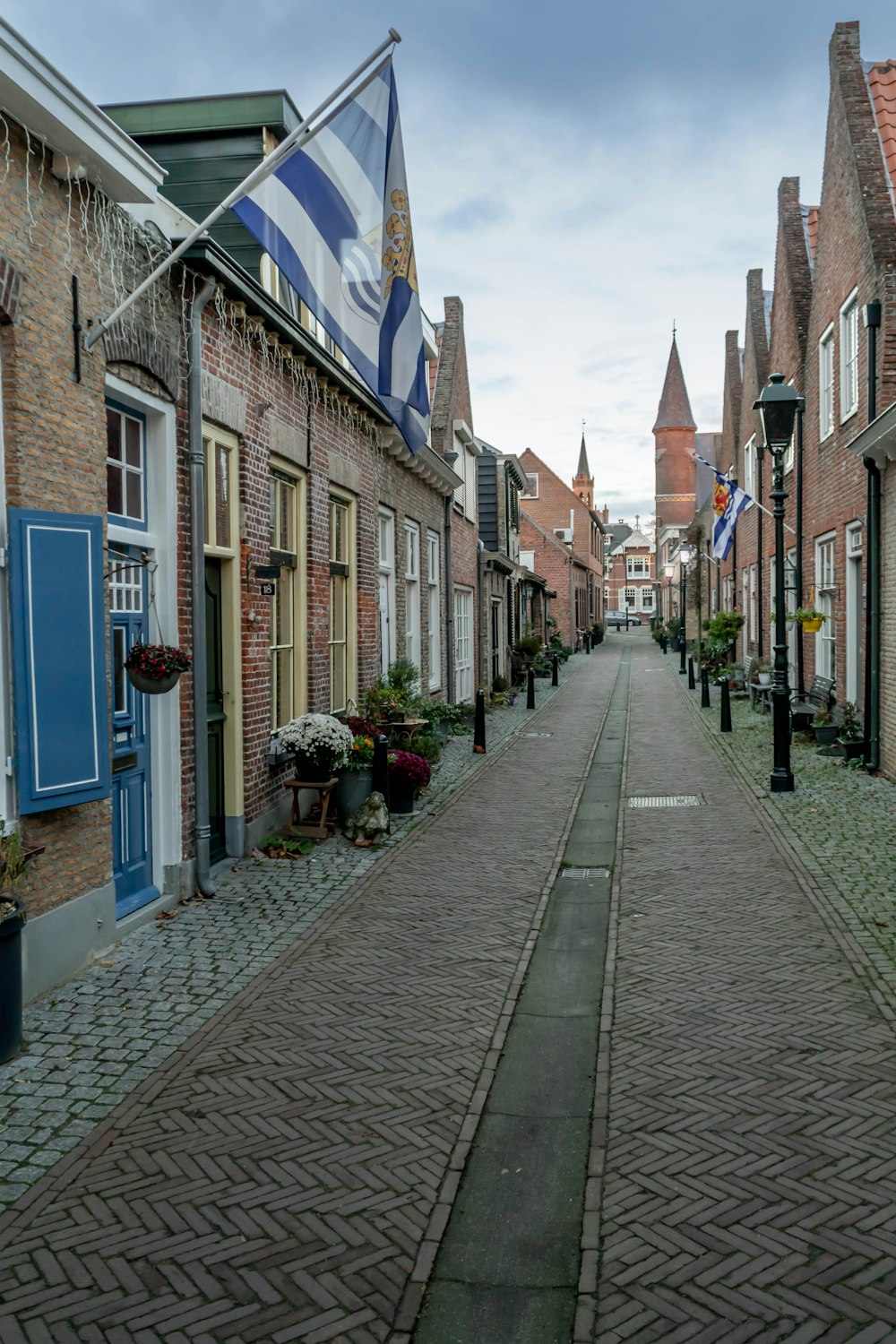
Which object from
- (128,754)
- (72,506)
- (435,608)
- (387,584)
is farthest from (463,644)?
(72,506)

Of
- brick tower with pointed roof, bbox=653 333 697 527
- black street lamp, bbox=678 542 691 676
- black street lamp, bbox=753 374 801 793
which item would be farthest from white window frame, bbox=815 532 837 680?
brick tower with pointed roof, bbox=653 333 697 527

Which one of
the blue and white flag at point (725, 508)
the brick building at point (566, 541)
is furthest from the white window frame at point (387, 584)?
the brick building at point (566, 541)

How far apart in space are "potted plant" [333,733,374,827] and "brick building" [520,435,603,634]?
40151 millimetres

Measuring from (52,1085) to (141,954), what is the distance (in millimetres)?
1805

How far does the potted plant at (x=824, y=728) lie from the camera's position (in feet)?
49.7

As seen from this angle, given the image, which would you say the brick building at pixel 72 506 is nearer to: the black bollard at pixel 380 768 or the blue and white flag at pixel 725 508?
the black bollard at pixel 380 768

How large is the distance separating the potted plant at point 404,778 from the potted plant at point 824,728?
714 centimetres

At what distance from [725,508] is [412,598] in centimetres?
743

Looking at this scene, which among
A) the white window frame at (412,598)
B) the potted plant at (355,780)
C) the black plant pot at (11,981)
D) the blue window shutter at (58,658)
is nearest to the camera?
the black plant pot at (11,981)

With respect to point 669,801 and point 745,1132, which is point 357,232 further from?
point 669,801

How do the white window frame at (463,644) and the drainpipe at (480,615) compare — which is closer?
the white window frame at (463,644)

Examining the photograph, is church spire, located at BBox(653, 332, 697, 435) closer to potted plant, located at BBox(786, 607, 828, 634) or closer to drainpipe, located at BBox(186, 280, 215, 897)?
potted plant, located at BBox(786, 607, 828, 634)

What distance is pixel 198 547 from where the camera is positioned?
7.54 m

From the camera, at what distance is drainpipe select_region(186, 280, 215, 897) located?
7.51 m
